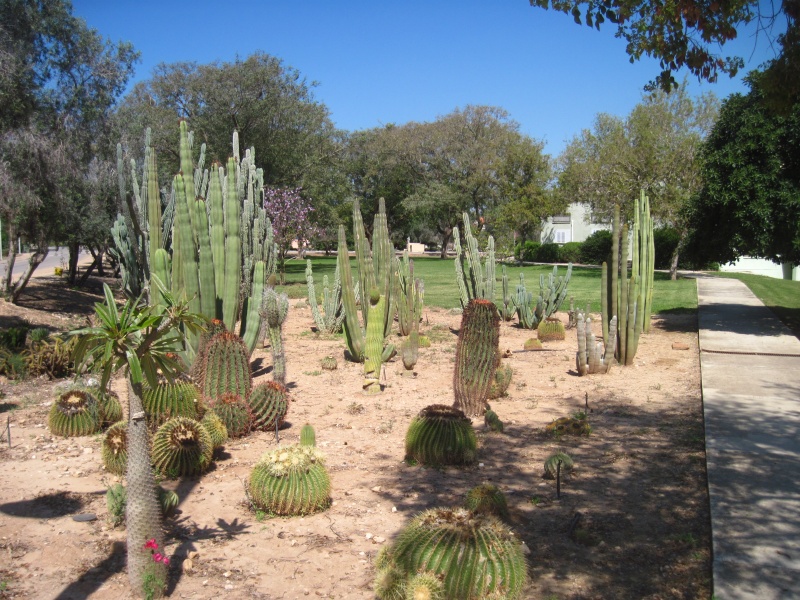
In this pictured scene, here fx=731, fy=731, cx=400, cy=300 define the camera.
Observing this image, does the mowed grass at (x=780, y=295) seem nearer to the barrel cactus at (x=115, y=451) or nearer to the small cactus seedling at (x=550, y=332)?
the small cactus seedling at (x=550, y=332)

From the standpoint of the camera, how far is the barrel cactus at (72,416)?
7645 mm

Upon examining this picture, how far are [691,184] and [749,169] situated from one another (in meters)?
17.4

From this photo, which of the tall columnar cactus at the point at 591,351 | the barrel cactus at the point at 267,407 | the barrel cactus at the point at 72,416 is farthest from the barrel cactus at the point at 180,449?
the tall columnar cactus at the point at 591,351

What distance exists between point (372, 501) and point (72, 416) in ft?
12.0

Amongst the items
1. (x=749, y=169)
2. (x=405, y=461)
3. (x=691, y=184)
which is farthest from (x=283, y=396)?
(x=691, y=184)

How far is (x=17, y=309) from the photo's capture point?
15922 mm

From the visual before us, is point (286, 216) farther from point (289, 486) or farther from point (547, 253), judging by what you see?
point (289, 486)

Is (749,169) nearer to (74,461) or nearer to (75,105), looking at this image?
(74,461)

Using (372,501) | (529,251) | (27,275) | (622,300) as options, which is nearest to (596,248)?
(529,251)

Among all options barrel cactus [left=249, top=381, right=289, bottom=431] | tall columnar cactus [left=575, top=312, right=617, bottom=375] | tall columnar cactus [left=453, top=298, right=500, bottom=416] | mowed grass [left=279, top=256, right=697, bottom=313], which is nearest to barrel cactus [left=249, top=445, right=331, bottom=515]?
barrel cactus [left=249, top=381, right=289, bottom=431]

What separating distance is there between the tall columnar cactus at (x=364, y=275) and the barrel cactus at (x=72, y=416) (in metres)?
4.04

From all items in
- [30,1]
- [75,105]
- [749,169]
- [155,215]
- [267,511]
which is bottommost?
[267,511]

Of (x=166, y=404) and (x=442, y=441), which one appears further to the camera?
(x=166, y=404)

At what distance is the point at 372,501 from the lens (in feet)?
19.7
